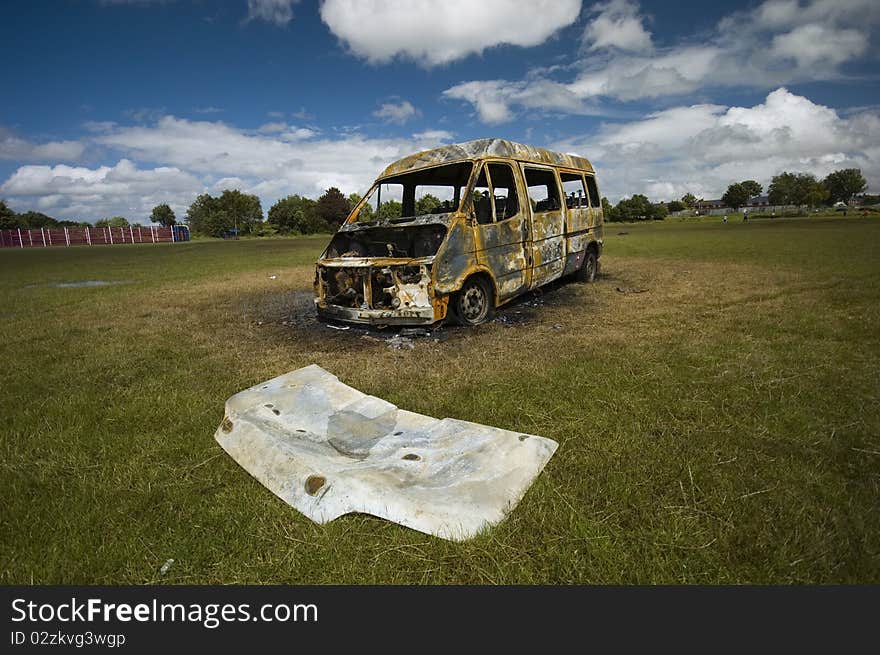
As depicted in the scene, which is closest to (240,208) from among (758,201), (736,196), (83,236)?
(83,236)

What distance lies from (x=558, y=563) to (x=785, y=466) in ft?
4.72

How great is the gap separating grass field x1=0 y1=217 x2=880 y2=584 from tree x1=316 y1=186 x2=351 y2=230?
62154 millimetres

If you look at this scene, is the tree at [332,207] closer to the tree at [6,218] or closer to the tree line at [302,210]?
the tree line at [302,210]

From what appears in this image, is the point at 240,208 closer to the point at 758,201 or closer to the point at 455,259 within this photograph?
the point at 455,259

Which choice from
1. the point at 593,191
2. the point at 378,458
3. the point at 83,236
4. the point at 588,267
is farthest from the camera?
the point at 83,236

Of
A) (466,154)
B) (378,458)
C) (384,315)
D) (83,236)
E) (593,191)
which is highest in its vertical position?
(83,236)

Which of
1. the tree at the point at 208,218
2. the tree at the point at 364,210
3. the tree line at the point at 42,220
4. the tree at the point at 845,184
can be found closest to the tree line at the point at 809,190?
the tree at the point at 845,184

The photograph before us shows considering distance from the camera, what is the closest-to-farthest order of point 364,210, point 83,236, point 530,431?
1. point 530,431
2. point 364,210
3. point 83,236

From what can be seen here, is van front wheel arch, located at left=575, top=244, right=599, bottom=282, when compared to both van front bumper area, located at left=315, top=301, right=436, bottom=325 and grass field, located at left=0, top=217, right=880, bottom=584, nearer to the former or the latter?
grass field, located at left=0, top=217, right=880, bottom=584

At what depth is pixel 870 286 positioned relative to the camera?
6637 mm

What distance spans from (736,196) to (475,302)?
390 feet

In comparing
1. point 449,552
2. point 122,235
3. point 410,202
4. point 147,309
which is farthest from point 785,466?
point 122,235

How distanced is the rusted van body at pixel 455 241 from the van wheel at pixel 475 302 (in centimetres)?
1

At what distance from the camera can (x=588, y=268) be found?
8.48m
